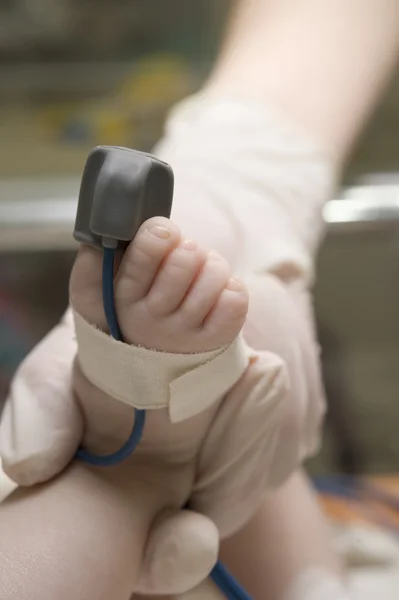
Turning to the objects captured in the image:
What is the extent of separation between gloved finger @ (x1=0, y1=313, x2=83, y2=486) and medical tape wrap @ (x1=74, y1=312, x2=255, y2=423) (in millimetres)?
30

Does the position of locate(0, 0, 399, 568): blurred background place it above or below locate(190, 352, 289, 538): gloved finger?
below

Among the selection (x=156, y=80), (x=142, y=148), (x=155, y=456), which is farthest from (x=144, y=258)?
A: (x=156, y=80)

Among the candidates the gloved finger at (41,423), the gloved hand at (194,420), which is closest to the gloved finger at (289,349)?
the gloved hand at (194,420)

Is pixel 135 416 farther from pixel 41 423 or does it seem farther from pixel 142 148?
pixel 142 148

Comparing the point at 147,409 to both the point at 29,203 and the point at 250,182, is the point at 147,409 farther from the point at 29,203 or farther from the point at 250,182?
the point at 29,203

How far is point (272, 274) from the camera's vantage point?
1.46 ft

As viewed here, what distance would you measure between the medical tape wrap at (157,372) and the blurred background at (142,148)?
508 mm

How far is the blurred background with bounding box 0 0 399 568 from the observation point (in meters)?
0.90

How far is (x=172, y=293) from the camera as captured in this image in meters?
0.30

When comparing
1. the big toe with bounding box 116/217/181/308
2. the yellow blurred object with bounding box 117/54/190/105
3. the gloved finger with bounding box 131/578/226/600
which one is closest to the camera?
the big toe with bounding box 116/217/181/308

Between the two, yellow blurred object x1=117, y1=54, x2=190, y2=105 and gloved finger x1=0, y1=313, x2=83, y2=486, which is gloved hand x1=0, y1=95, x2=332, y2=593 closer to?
gloved finger x1=0, y1=313, x2=83, y2=486

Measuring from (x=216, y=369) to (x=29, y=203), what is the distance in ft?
2.12

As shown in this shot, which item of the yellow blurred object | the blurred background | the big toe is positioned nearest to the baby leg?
the big toe

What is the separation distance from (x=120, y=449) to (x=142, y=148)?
883 millimetres
